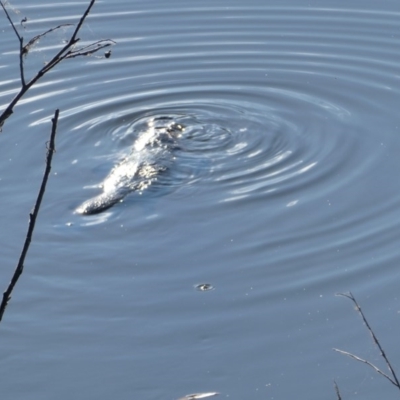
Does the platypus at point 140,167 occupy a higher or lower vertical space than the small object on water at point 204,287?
higher

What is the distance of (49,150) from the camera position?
1.94 metres

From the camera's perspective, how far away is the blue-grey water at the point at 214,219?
453 centimetres

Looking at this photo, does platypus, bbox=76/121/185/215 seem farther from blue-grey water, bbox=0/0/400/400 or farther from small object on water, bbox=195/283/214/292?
small object on water, bbox=195/283/214/292

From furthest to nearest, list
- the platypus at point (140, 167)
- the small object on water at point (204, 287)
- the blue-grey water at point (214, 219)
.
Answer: the platypus at point (140, 167)
the small object on water at point (204, 287)
the blue-grey water at point (214, 219)

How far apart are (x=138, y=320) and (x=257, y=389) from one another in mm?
853

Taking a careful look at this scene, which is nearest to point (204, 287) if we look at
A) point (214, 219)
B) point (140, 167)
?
point (214, 219)

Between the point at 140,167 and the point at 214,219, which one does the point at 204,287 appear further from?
the point at 140,167

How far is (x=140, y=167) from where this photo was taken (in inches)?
257

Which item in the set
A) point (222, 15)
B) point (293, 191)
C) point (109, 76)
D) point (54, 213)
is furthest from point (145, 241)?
point (222, 15)

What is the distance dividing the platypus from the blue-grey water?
0.08 meters

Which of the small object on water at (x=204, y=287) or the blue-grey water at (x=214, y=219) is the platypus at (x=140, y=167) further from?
the small object on water at (x=204, y=287)

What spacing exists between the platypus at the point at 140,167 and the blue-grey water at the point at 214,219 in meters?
0.08

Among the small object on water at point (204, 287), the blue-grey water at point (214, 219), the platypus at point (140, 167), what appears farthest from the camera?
the platypus at point (140, 167)

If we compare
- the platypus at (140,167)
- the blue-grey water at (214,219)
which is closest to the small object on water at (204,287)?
the blue-grey water at (214,219)
